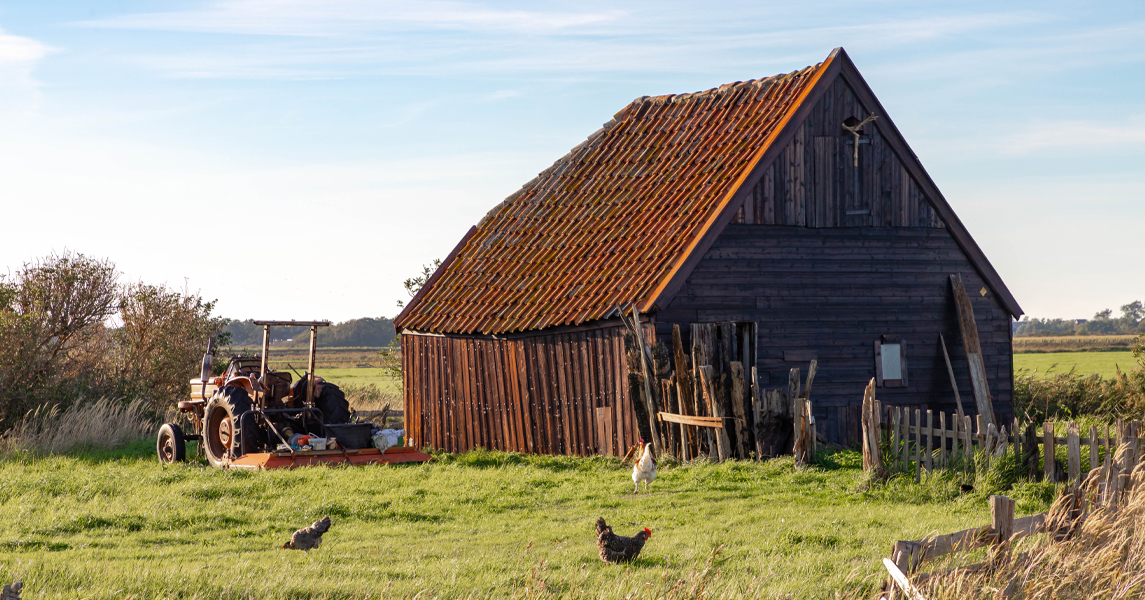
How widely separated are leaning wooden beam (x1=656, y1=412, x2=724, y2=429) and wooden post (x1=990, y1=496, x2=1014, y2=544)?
7358 millimetres

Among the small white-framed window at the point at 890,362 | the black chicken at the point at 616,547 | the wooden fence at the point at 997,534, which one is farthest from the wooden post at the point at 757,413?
the black chicken at the point at 616,547

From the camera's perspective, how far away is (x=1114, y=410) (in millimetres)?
23391

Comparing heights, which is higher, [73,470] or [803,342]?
[803,342]

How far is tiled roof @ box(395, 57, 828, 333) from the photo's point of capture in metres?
17.1

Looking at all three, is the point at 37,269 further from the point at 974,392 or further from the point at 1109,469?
the point at 1109,469

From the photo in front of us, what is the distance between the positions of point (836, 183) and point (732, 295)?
2950 millimetres

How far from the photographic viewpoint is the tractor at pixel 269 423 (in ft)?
49.5

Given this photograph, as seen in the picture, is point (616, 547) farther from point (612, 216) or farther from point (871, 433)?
point (612, 216)

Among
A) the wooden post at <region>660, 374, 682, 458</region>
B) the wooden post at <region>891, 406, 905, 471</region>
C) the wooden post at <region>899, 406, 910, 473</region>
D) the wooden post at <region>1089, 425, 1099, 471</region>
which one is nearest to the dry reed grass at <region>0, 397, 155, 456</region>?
the wooden post at <region>660, 374, 682, 458</region>

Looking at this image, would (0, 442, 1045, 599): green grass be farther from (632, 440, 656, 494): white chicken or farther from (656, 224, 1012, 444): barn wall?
(656, 224, 1012, 444): barn wall

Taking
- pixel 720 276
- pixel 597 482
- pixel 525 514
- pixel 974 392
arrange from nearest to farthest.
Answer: pixel 525 514
pixel 597 482
pixel 720 276
pixel 974 392

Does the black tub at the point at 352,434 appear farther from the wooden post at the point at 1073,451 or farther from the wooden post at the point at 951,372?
the wooden post at the point at 951,372

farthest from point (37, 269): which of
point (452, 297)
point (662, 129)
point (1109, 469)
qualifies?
point (1109, 469)

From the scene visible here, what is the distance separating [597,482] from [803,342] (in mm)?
5224
